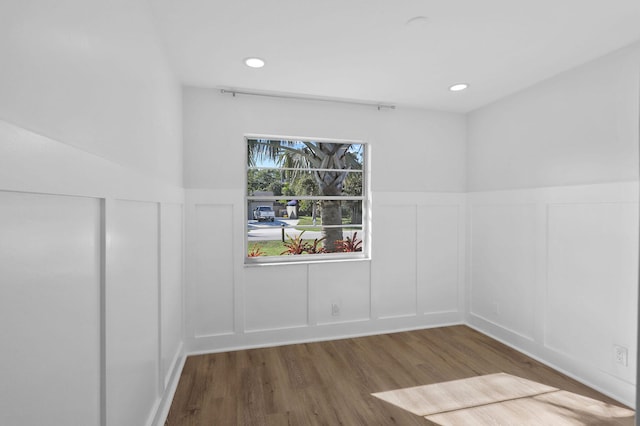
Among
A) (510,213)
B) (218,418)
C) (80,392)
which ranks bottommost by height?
(218,418)

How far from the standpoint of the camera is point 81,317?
35.4 inches

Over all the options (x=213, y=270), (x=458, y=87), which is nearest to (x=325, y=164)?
(x=458, y=87)

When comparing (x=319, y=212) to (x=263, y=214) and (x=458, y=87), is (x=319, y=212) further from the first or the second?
(x=458, y=87)

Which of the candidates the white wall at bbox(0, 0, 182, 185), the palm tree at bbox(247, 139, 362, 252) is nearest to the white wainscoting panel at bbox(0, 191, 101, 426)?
the white wall at bbox(0, 0, 182, 185)

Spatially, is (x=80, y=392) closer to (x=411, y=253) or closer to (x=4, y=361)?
(x=4, y=361)

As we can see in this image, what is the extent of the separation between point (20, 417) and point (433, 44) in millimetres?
2486

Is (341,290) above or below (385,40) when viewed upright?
below

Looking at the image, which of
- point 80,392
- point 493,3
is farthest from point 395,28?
point 80,392

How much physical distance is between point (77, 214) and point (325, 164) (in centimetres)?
254

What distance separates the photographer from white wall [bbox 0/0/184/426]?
24.5 inches

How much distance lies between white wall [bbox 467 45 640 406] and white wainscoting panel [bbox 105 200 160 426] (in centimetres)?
282

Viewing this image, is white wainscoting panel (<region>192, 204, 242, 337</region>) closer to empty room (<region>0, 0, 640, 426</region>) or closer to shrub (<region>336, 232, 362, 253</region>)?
empty room (<region>0, 0, 640, 426</region>)

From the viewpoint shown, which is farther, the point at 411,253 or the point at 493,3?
the point at 411,253

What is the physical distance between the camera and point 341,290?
3.15m
